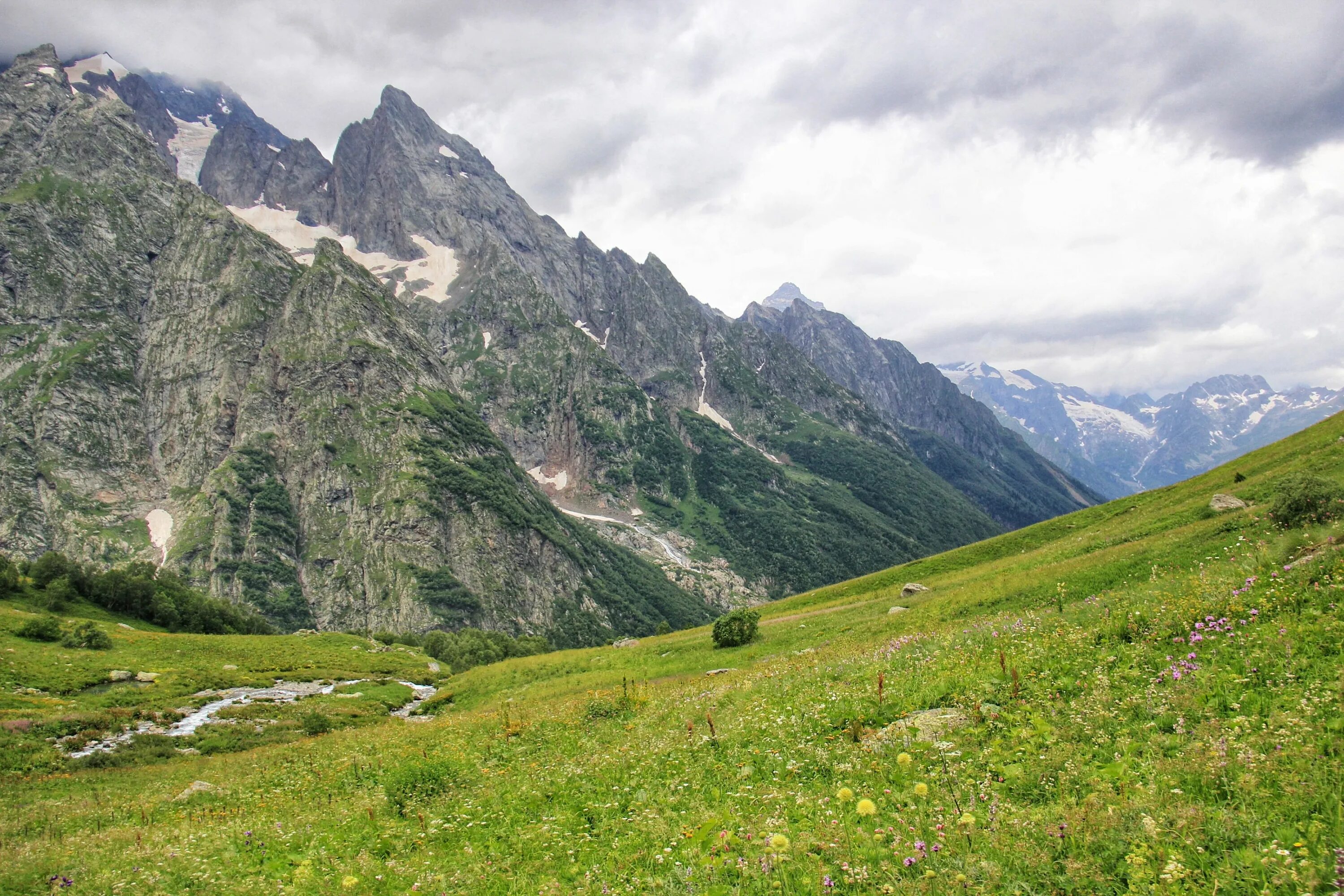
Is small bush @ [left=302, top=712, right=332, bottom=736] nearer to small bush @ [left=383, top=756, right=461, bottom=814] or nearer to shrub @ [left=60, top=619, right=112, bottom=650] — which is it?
small bush @ [left=383, top=756, right=461, bottom=814]

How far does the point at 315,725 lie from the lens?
1419 inches

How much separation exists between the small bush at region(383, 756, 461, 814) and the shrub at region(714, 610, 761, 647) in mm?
24300

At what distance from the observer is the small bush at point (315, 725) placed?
117ft

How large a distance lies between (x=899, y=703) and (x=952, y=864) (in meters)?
7.17

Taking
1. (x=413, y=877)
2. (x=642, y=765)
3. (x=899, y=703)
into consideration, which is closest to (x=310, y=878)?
(x=413, y=877)

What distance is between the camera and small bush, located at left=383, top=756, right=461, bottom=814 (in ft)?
53.2

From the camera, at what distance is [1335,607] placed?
471 inches

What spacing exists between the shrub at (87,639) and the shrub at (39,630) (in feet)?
2.66

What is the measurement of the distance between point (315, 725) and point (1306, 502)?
50.2 meters

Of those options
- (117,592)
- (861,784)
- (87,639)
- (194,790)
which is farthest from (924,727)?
(117,592)

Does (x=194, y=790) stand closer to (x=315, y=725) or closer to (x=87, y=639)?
(x=315, y=725)

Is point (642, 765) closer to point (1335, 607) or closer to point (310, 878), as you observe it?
point (310, 878)

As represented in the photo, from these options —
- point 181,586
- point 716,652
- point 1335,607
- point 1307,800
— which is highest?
point 181,586

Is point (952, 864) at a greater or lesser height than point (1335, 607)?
lesser
